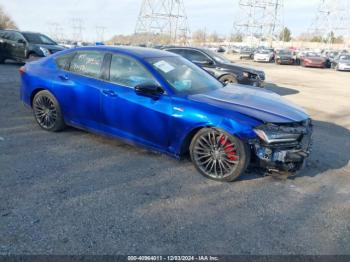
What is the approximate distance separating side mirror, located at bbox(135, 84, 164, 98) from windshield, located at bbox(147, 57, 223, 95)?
216 mm

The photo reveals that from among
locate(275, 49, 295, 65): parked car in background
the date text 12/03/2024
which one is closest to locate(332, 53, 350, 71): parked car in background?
locate(275, 49, 295, 65): parked car in background

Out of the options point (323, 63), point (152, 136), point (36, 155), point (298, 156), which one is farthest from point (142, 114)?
point (323, 63)

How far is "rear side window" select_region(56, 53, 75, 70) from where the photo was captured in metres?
5.55

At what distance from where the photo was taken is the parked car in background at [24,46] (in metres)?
14.3

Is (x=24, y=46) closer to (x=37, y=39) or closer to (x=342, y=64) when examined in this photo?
(x=37, y=39)

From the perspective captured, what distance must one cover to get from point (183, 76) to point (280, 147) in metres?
1.78

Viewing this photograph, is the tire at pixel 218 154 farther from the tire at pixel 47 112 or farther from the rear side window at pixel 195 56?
the rear side window at pixel 195 56

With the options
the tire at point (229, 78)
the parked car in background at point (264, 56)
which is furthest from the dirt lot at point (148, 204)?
the parked car in background at point (264, 56)

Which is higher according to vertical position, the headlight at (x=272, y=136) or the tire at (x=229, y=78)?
the tire at (x=229, y=78)

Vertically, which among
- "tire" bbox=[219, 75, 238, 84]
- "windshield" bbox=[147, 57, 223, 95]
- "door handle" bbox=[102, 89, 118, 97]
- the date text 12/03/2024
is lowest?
the date text 12/03/2024

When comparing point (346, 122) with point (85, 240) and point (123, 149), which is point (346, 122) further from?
point (85, 240)

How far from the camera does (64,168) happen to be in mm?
4441

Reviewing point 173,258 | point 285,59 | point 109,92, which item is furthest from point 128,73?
point 285,59

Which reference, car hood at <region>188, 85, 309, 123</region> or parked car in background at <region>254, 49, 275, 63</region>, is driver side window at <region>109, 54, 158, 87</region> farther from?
parked car in background at <region>254, 49, 275, 63</region>
